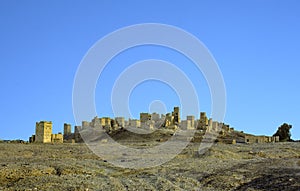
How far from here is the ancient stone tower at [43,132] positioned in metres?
37.8

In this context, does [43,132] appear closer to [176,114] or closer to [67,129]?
[67,129]

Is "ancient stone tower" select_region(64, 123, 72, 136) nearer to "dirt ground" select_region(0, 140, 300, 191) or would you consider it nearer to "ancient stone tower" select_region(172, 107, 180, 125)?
"ancient stone tower" select_region(172, 107, 180, 125)

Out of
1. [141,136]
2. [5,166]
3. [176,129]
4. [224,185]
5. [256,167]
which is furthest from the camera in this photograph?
[176,129]

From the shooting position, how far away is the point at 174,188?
650 inches

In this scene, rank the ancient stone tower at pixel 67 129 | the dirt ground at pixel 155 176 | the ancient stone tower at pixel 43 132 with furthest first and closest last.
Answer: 1. the ancient stone tower at pixel 67 129
2. the ancient stone tower at pixel 43 132
3. the dirt ground at pixel 155 176

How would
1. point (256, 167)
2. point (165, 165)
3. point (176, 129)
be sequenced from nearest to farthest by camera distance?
point (256, 167), point (165, 165), point (176, 129)

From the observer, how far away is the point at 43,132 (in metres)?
37.8

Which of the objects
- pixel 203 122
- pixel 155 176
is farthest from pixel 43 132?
pixel 203 122

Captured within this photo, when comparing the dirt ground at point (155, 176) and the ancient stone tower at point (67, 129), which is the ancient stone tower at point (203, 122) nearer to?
the ancient stone tower at point (67, 129)

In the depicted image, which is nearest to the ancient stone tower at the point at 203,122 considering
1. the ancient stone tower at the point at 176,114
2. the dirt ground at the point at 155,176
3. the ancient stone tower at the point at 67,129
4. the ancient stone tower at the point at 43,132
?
the ancient stone tower at the point at 176,114

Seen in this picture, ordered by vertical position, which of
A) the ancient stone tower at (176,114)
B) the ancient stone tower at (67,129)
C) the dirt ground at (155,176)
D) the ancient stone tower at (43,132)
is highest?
the ancient stone tower at (176,114)

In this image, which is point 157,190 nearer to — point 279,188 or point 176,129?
point 279,188

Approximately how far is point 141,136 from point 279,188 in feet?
104

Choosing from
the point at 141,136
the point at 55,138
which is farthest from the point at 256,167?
the point at 141,136
